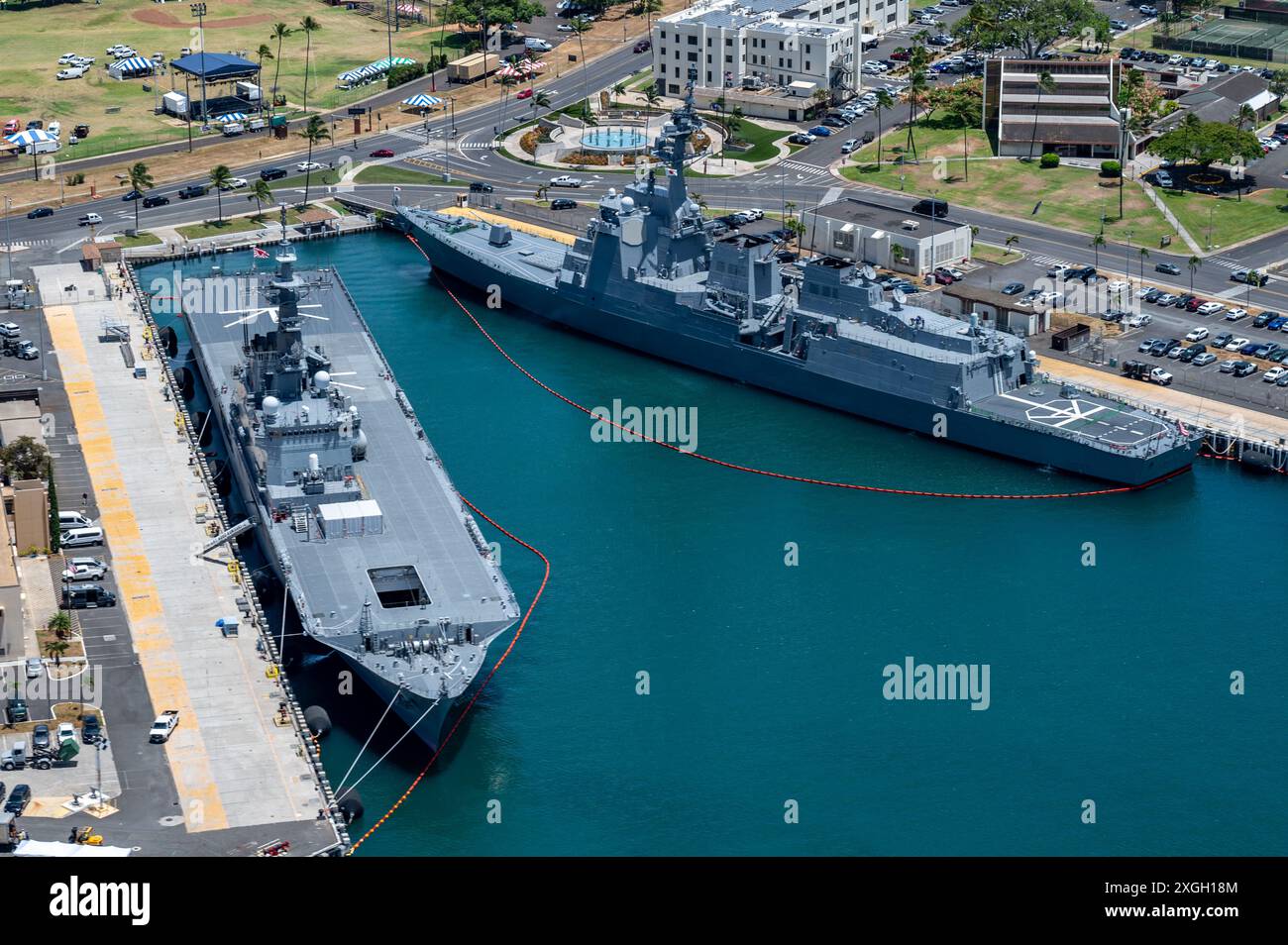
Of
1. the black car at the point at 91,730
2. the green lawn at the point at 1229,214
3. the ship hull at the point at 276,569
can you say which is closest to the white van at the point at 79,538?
the ship hull at the point at 276,569

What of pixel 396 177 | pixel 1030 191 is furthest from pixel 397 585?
pixel 1030 191

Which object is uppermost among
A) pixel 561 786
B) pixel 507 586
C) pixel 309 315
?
pixel 309 315

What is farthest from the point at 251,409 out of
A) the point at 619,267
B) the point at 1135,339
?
the point at 1135,339

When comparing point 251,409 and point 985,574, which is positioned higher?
point 251,409

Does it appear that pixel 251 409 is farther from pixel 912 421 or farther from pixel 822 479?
pixel 912 421

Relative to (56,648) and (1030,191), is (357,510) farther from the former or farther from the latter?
(1030,191)

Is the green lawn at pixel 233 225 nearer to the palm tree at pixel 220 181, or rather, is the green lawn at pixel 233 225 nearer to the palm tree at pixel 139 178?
the palm tree at pixel 220 181

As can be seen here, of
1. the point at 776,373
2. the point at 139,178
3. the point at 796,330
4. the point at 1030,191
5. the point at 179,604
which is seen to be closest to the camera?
the point at 179,604
